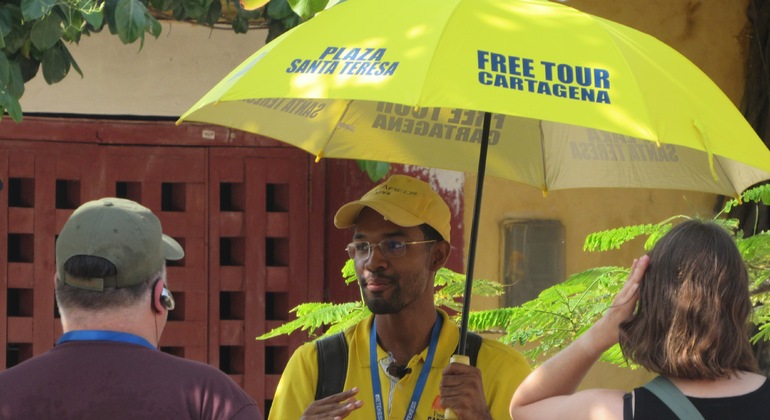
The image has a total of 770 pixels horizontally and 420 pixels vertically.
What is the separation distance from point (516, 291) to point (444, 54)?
13.7 ft

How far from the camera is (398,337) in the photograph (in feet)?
12.9

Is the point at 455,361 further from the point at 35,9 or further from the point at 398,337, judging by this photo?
the point at 35,9

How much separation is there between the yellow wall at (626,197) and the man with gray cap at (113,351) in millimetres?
4224

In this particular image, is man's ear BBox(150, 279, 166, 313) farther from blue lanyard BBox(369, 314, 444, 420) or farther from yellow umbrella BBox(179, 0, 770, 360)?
blue lanyard BBox(369, 314, 444, 420)

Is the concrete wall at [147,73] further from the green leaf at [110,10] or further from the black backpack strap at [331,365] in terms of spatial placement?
the black backpack strap at [331,365]

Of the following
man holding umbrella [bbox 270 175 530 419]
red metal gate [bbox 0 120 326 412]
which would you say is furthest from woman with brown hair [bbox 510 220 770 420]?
red metal gate [bbox 0 120 326 412]

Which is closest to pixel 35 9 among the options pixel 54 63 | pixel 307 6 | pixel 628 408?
pixel 54 63

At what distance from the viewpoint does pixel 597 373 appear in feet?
24.1

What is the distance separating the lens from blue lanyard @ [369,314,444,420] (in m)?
3.74

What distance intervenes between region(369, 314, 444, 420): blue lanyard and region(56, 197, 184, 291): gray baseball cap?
948 mm

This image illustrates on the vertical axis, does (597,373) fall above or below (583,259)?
below

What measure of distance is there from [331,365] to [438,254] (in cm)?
49

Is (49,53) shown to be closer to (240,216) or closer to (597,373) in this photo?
(240,216)

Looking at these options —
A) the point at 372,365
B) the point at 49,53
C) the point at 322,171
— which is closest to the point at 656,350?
the point at 372,365
